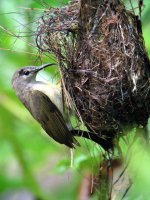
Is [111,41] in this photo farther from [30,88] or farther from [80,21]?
[30,88]

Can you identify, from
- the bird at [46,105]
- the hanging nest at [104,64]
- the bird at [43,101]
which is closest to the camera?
the hanging nest at [104,64]

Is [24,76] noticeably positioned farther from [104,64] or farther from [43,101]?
[104,64]

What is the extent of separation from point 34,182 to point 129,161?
163cm

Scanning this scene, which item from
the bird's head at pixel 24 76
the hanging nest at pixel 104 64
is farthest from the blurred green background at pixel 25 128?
the hanging nest at pixel 104 64

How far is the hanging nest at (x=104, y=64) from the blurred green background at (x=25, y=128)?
248 millimetres

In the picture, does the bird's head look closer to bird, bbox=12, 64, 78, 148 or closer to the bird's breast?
bird, bbox=12, 64, 78, 148

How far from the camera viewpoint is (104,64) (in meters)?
4.09

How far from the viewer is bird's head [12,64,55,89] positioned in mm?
5639

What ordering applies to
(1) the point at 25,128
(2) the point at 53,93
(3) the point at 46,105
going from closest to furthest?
(2) the point at 53,93
(3) the point at 46,105
(1) the point at 25,128

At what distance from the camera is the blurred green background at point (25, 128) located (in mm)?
4637

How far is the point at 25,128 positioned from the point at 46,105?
1391 mm

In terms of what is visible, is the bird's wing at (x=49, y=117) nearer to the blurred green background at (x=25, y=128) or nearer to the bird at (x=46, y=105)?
the bird at (x=46, y=105)

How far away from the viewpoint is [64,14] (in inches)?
174

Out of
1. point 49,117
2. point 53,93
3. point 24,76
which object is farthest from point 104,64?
point 24,76
